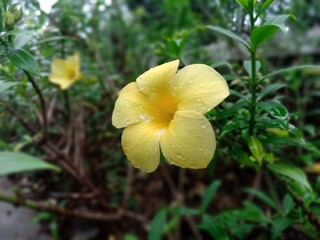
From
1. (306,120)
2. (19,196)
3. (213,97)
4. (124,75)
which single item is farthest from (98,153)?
(306,120)

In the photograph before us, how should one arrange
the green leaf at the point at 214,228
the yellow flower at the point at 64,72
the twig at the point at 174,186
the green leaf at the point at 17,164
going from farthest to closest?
the twig at the point at 174,186 < the yellow flower at the point at 64,72 < the green leaf at the point at 214,228 < the green leaf at the point at 17,164

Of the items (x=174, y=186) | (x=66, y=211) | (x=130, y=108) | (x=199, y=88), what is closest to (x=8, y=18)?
(x=130, y=108)

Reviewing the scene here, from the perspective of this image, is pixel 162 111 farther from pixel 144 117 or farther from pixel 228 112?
pixel 228 112

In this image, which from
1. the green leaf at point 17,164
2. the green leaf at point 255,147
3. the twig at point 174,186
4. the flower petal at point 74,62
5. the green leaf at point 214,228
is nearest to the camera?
the green leaf at point 17,164

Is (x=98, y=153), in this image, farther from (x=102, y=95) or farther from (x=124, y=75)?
(x=124, y=75)

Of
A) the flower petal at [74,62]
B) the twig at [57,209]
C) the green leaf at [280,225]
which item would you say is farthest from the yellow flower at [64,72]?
the green leaf at [280,225]

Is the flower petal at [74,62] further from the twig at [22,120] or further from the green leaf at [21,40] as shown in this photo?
the green leaf at [21,40]

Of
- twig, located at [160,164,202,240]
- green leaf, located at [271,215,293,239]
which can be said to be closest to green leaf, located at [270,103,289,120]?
green leaf, located at [271,215,293,239]
